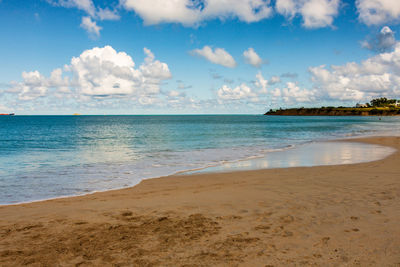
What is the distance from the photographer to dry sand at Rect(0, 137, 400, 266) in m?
Result: 5.59

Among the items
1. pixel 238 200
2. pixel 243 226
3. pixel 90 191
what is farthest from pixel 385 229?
pixel 90 191

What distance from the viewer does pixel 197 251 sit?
5836 mm

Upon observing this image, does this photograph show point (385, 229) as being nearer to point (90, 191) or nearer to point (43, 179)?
point (90, 191)

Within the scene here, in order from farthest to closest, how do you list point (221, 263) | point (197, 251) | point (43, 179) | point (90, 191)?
point (43, 179) < point (90, 191) < point (197, 251) < point (221, 263)

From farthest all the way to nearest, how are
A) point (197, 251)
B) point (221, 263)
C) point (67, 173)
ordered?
point (67, 173) < point (197, 251) < point (221, 263)

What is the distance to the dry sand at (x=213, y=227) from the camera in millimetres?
5590

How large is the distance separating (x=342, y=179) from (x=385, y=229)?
6.69 metres

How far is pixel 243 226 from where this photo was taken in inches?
284

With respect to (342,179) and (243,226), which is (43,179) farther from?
(342,179)

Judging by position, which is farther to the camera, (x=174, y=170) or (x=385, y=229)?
(x=174, y=170)

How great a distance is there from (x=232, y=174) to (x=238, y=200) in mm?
5620

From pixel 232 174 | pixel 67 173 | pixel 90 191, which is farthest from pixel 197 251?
pixel 67 173

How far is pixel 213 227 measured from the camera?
23.4 ft

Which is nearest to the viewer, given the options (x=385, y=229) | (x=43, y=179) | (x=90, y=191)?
(x=385, y=229)
